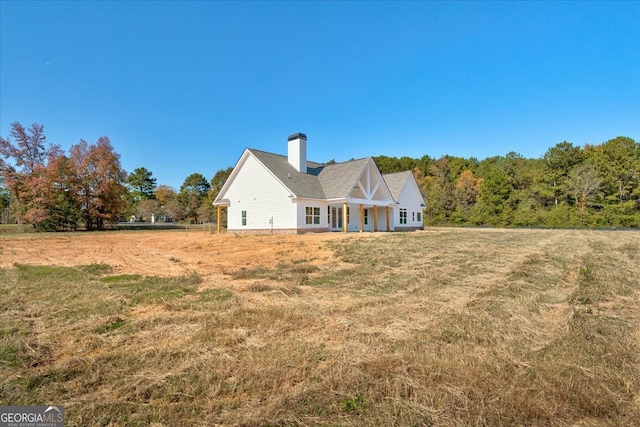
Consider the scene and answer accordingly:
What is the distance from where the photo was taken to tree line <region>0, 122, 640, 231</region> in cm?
3086

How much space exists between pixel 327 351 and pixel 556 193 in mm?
46592

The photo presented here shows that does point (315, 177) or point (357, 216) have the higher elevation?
point (315, 177)

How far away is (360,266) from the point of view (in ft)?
27.7

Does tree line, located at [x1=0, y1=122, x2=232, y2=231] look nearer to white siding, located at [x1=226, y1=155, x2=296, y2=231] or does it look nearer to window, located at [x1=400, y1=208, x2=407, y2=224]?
white siding, located at [x1=226, y1=155, x2=296, y2=231]

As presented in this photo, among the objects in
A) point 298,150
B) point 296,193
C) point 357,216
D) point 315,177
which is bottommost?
point 357,216

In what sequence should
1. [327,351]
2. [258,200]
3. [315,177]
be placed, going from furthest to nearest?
[315,177] < [258,200] < [327,351]

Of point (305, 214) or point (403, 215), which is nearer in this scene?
point (305, 214)

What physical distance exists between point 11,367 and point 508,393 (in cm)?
426

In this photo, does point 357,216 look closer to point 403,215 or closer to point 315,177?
point 315,177

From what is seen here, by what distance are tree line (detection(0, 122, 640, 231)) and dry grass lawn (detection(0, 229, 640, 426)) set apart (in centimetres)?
3119

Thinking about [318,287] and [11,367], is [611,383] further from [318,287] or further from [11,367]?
[11,367]

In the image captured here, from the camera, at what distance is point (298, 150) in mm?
Result: 24516

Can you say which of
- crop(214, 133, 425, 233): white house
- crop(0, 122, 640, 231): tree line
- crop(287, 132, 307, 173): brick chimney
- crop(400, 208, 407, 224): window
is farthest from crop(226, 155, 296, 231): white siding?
crop(0, 122, 640, 231): tree line

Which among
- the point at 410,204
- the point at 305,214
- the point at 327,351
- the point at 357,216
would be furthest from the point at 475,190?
the point at 327,351
